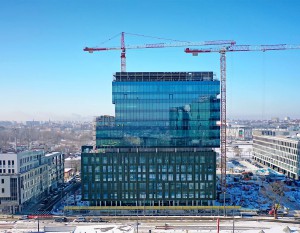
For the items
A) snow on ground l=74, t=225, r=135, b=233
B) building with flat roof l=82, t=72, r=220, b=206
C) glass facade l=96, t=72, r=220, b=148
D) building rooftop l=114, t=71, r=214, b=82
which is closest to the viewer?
snow on ground l=74, t=225, r=135, b=233

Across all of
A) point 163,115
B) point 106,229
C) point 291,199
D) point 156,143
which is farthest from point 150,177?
point 291,199

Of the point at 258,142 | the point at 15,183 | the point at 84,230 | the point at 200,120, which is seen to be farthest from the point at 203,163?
the point at 258,142

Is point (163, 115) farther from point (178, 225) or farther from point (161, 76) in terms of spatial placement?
point (178, 225)

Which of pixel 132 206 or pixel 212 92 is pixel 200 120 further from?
pixel 132 206

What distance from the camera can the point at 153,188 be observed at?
69250mm

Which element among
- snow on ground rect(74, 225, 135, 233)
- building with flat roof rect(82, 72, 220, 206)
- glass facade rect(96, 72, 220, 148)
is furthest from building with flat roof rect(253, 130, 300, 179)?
snow on ground rect(74, 225, 135, 233)

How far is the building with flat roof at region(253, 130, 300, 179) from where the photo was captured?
9969 cm

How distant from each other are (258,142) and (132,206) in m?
79.0

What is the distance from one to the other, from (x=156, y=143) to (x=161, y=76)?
48.0 ft

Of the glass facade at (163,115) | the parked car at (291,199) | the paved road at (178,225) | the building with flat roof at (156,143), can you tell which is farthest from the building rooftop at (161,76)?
the parked car at (291,199)

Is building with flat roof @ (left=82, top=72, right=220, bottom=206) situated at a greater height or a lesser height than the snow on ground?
greater

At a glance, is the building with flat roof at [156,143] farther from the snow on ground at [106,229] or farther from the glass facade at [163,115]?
A: the snow on ground at [106,229]

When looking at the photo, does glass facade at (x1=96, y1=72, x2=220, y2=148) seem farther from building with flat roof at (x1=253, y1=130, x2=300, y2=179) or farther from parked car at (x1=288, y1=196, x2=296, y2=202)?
building with flat roof at (x1=253, y1=130, x2=300, y2=179)

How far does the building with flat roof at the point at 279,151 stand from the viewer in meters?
99.7
